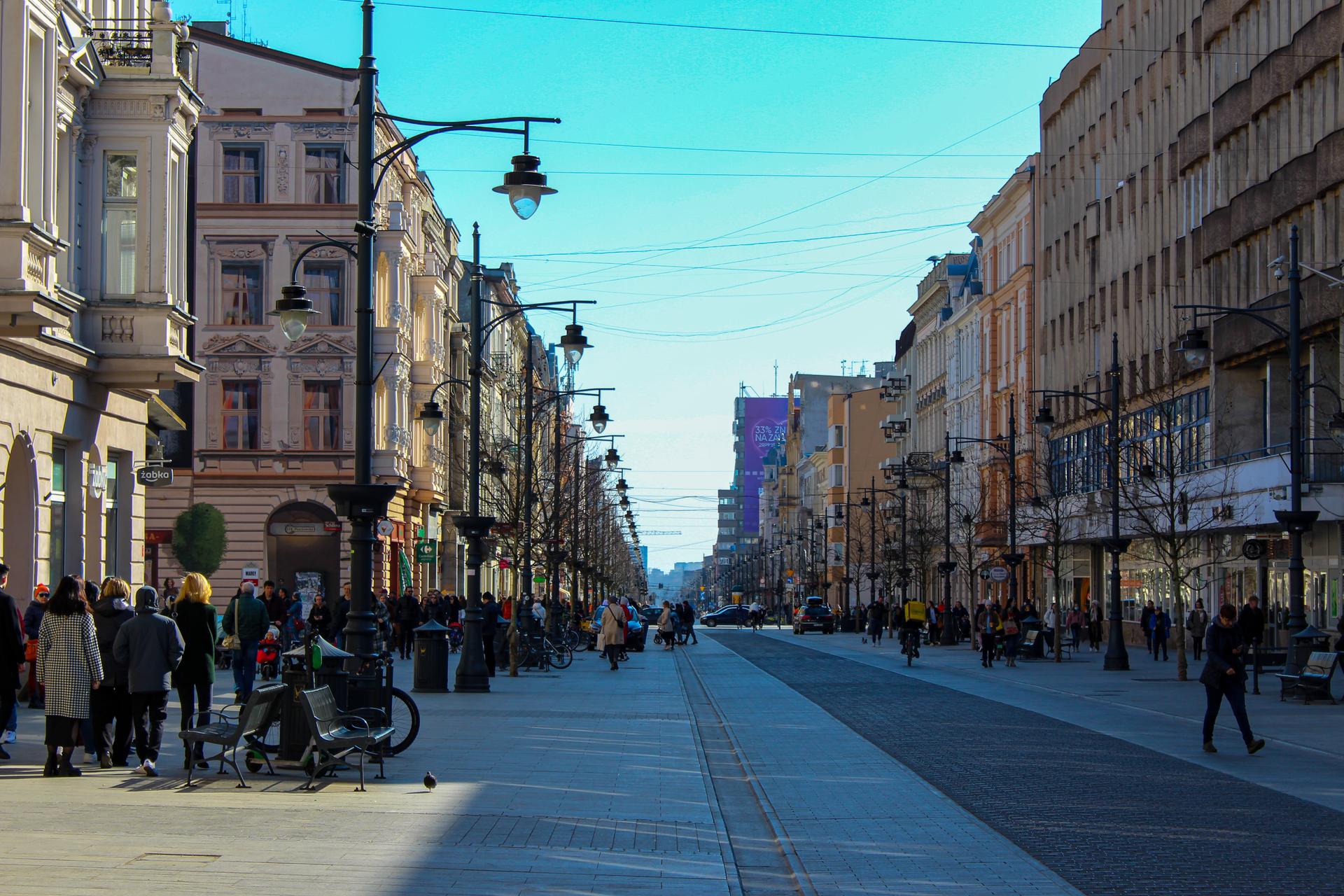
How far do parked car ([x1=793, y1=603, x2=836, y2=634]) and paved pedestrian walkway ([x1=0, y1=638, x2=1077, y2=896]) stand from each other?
6695 centimetres

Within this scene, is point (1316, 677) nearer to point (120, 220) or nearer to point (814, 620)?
point (120, 220)

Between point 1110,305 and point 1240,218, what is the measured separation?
16.3 meters

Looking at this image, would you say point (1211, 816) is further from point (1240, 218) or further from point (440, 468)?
point (440, 468)

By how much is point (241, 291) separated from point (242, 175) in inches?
144

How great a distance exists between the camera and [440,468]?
6619 cm

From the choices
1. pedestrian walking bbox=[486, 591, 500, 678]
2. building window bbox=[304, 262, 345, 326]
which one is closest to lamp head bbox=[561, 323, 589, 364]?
pedestrian walking bbox=[486, 591, 500, 678]

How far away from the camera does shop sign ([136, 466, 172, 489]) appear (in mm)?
27609

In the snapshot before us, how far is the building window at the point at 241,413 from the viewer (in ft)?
175

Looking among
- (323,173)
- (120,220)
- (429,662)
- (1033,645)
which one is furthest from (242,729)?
(323,173)

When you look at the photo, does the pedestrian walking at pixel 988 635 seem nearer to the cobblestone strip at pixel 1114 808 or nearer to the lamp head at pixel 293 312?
the cobblestone strip at pixel 1114 808

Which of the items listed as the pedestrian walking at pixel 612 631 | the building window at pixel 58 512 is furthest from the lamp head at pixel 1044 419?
the building window at pixel 58 512

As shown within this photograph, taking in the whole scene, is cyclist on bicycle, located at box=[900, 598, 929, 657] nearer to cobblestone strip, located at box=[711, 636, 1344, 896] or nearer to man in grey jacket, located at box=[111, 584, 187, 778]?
cobblestone strip, located at box=[711, 636, 1344, 896]

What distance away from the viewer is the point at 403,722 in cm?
1667

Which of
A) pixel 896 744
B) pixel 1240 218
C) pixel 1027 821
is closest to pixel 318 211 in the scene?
pixel 1240 218
